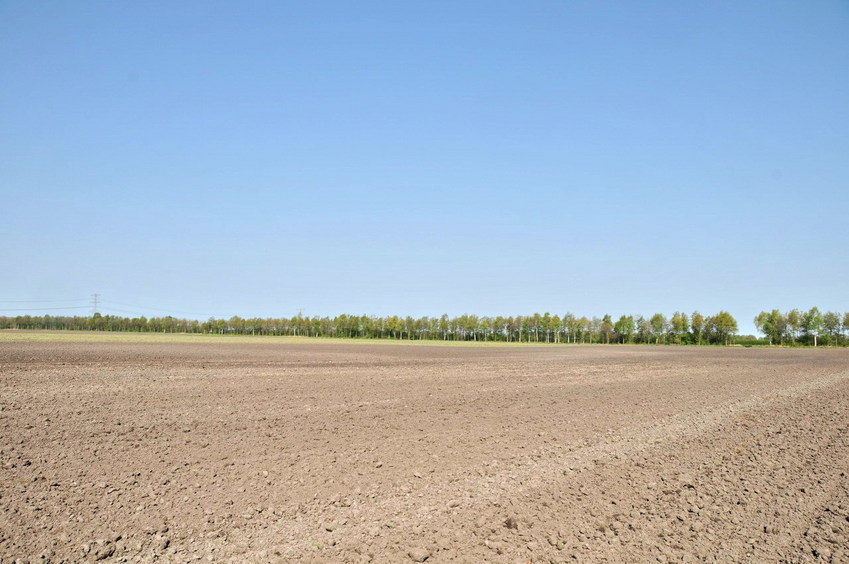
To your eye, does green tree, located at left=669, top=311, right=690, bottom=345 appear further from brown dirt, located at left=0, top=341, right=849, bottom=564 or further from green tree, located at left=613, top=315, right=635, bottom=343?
brown dirt, located at left=0, top=341, right=849, bottom=564

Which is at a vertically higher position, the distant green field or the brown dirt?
the brown dirt

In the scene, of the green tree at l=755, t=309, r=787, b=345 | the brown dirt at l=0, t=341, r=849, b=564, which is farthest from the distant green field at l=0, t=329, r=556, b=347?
the green tree at l=755, t=309, r=787, b=345

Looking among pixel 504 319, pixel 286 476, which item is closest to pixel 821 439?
pixel 286 476

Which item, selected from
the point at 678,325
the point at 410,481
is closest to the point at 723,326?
the point at 678,325

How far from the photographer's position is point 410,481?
26.8 feet

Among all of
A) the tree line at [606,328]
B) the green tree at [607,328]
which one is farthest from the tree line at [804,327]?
the green tree at [607,328]

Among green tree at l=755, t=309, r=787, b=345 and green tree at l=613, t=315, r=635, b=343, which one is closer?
green tree at l=755, t=309, r=787, b=345

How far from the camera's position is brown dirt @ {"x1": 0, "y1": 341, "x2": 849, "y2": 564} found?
19.6 feet

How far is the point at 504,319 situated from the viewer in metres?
184

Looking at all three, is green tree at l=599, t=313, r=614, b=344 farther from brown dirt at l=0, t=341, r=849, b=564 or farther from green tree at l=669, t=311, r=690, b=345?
brown dirt at l=0, t=341, r=849, b=564

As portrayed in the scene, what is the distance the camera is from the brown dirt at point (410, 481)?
19.6ft

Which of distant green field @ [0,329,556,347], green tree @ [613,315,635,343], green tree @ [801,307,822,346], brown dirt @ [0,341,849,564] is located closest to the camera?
brown dirt @ [0,341,849,564]

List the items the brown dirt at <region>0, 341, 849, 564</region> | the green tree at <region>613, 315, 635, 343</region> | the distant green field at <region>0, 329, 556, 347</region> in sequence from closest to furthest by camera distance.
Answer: the brown dirt at <region>0, 341, 849, 564</region> → the distant green field at <region>0, 329, 556, 347</region> → the green tree at <region>613, 315, 635, 343</region>

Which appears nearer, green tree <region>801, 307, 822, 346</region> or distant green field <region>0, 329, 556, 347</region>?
distant green field <region>0, 329, 556, 347</region>
